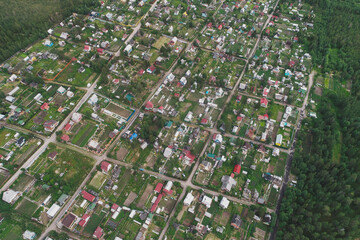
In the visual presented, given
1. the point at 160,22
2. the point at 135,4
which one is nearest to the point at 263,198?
the point at 160,22

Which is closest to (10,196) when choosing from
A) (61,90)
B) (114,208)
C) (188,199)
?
(114,208)

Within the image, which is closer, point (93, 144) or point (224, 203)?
point (224, 203)

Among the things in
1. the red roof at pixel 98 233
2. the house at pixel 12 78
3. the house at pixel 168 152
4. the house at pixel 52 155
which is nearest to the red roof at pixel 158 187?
the house at pixel 168 152

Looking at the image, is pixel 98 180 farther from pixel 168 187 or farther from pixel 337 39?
pixel 337 39

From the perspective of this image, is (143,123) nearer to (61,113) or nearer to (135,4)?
(61,113)

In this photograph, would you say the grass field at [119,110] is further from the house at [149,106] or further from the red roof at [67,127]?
the red roof at [67,127]

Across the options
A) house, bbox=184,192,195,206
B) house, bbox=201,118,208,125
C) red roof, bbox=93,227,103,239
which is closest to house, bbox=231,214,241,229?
house, bbox=184,192,195,206
